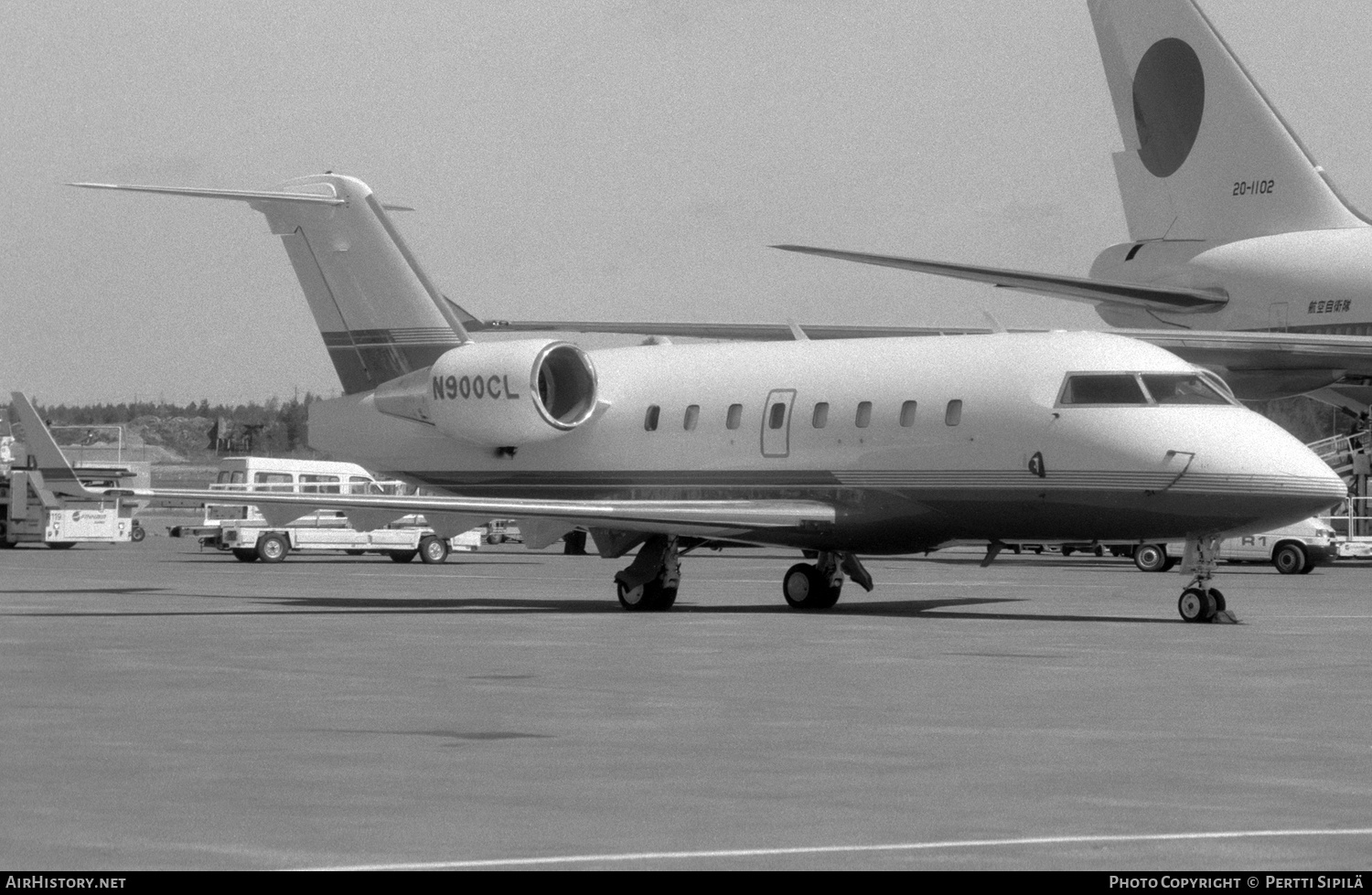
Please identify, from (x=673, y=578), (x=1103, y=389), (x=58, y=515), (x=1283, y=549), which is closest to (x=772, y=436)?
(x=673, y=578)

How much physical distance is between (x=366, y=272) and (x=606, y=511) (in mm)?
6288

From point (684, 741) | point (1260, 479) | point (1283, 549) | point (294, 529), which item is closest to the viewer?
point (684, 741)

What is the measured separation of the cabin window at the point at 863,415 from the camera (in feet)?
76.8

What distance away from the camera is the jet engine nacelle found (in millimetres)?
25453

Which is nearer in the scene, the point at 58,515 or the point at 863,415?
the point at 863,415

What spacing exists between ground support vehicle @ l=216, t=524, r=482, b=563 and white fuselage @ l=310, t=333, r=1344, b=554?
1889 cm

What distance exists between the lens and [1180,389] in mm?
21641

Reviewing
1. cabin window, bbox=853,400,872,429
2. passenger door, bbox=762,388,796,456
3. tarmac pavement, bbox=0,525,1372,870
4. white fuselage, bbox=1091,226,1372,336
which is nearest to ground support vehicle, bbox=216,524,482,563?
white fuselage, bbox=1091,226,1372,336

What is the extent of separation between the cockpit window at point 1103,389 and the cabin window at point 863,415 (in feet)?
8.07

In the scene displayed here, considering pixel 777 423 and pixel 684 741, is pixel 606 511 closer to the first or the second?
pixel 777 423

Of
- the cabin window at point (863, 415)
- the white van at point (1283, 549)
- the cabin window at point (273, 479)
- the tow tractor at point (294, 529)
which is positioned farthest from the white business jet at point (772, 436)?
the cabin window at point (273, 479)

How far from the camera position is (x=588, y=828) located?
7879mm

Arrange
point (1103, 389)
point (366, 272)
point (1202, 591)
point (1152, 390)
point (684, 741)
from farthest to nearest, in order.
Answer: point (366, 272) < point (1103, 389) < point (1152, 390) < point (1202, 591) < point (684, 741)

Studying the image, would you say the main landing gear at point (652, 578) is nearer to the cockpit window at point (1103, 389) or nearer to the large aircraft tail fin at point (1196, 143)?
the cockpit window at point (1103, 389)
